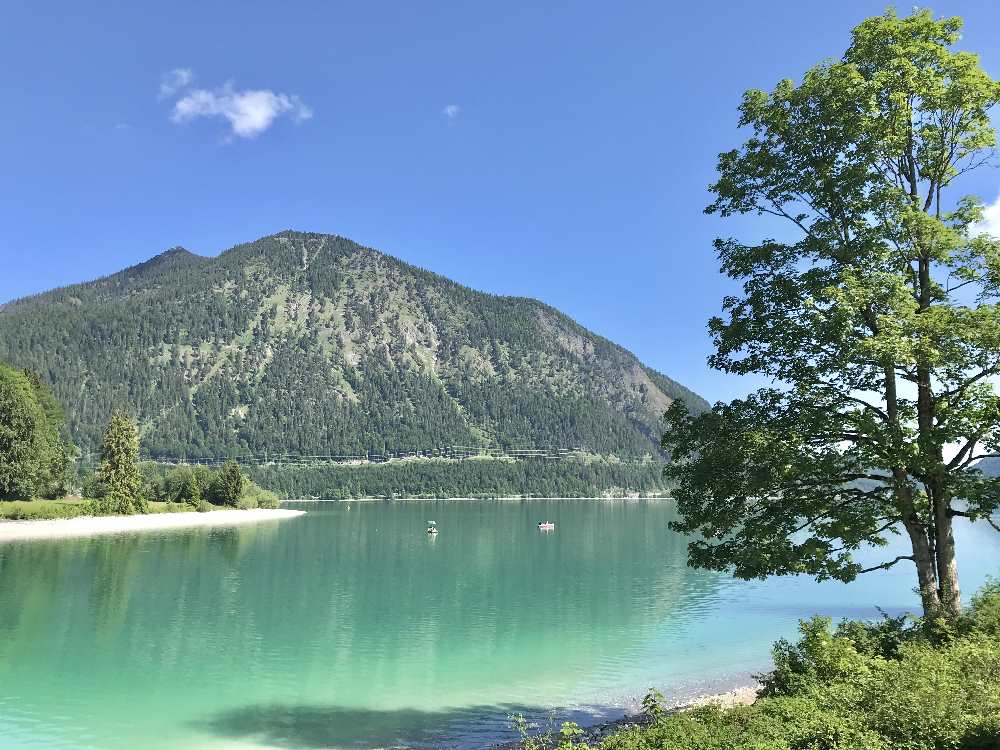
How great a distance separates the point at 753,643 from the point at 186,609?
1359 inches

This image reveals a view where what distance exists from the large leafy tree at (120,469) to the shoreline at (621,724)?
11278 centimetres

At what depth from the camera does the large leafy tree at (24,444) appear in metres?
99.7

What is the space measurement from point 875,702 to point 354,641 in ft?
100

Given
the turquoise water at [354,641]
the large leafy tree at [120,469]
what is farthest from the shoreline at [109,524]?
the turquoise water at [354,641]

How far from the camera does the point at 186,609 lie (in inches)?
1821

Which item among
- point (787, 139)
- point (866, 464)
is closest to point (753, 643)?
point (866, 464)

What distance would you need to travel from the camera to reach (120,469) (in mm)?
119438

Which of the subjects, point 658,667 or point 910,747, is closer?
point 910,747

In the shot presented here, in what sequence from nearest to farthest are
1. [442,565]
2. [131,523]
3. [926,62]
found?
[926,62] → [442,565] → [131,523]

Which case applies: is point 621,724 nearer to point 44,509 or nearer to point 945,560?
point 945,560

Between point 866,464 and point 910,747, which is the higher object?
point 866,464

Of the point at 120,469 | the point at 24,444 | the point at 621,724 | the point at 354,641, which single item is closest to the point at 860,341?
the point at 621,724

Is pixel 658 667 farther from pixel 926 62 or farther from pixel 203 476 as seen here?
pixel 203 476

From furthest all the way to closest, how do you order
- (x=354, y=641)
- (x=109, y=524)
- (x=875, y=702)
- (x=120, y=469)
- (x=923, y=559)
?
1. (x=120, y=469)
2. (x=109, y=524)
3. (x=354, y=641)
4. (x=923, y=559)
5. (x=875, y=702)
